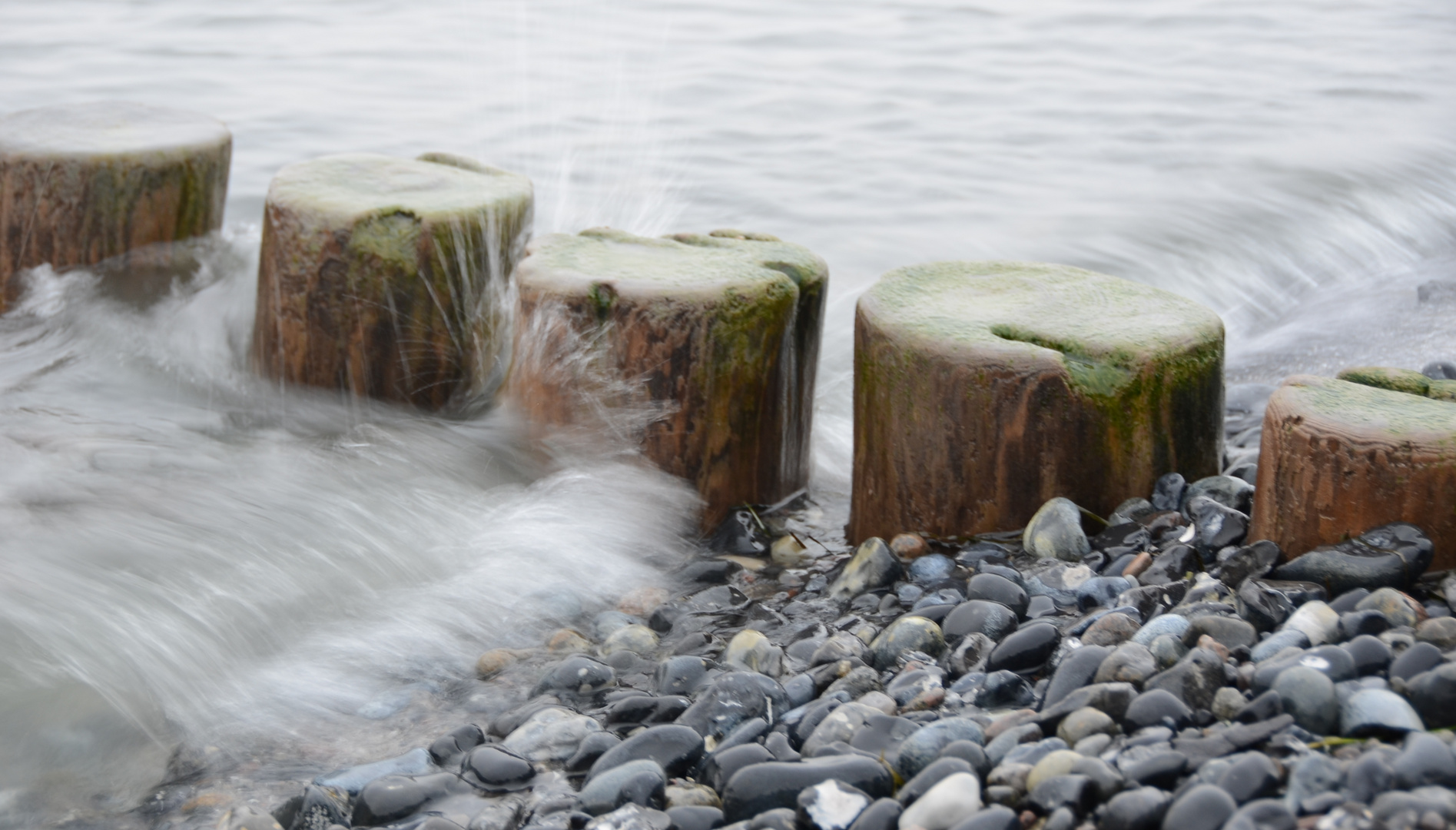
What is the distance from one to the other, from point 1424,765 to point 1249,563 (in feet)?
2.47

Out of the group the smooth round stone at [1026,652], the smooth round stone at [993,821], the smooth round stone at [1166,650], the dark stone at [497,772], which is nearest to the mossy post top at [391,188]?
the dark stone at [497,772]

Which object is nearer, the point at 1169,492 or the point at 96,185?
the point at 1169,492

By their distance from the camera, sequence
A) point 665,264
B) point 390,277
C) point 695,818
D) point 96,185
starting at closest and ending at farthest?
point 695,818, point 665,264, point 390,277, point 96,185

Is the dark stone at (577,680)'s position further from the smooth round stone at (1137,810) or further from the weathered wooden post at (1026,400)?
the smooth round stone at (1137,810)

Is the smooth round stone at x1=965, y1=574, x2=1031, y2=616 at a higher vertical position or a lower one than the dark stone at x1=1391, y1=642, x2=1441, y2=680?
lower

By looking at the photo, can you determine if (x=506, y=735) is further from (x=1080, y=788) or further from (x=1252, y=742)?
(x=1252, y=742)

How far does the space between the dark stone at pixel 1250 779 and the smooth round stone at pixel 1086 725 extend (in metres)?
0.23

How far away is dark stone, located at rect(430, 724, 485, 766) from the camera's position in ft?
7.13

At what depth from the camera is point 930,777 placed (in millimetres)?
1733

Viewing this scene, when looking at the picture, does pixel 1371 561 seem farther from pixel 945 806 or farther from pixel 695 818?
pixel 695 818

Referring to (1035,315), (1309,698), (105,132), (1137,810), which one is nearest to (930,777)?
(1137,810)

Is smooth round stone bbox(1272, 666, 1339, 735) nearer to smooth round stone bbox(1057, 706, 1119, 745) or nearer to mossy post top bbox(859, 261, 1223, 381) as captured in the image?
smooth round stone bbox(1057, 706, 1119, 745)

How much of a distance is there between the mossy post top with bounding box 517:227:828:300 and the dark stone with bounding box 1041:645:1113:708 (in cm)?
121

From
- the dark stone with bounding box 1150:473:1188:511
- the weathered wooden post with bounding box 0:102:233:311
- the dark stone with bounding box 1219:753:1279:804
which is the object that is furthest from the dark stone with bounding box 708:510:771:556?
the weathered wooden post with bounding box 0:102:233:311
